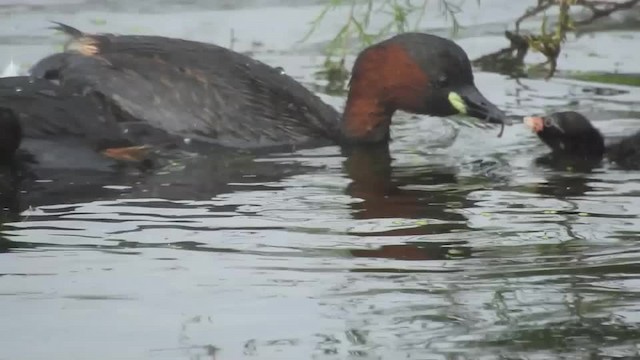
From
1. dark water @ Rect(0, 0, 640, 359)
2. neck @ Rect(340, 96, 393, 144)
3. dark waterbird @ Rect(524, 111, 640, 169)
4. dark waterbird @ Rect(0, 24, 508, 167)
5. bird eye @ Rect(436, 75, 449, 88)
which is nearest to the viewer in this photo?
dark water @ Rect(0, 0, 640, 359)

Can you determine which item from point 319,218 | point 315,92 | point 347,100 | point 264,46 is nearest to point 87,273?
point 319,218

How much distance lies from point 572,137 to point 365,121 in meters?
1.49

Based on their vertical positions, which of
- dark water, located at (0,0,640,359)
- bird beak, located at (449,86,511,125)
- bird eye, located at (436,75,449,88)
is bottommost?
dark water, located at (0,0,640,359)

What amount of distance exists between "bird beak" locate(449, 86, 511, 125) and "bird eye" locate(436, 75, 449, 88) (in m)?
0.09

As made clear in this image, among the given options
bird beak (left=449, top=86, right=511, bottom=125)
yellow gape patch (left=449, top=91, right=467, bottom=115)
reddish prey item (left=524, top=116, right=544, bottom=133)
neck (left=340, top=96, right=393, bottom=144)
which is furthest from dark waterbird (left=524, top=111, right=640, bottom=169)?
neck (left=340, top=96, right=393, bottom=144)

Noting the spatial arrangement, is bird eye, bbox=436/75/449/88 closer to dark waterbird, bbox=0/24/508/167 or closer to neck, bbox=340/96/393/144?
dark waterbird, bbox=0/24/508/167

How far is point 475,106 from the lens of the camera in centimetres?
1055

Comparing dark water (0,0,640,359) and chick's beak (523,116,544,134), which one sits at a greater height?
chick's beak (523,116,544,134)

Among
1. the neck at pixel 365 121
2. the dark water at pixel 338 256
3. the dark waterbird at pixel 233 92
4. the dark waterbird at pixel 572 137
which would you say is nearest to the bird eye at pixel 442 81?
the dark waterbird at pixel 233 92

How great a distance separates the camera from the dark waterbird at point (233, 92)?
34.9 ft

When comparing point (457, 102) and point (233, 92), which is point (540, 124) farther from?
point (233, 92)

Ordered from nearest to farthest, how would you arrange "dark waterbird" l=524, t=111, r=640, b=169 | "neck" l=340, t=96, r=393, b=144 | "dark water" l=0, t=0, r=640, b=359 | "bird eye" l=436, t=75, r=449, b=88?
1. "dark water" l=0, t=0, r=640, b=359
2. "dark waterbird" l=524, t=111, r=640, b=169
3. "bird eye" l=436, t=75, r=449, b=88
4. "neck" l=340, t=96, r=393, b=144

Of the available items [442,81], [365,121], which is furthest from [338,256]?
[365,121]

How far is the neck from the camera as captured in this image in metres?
11.1
